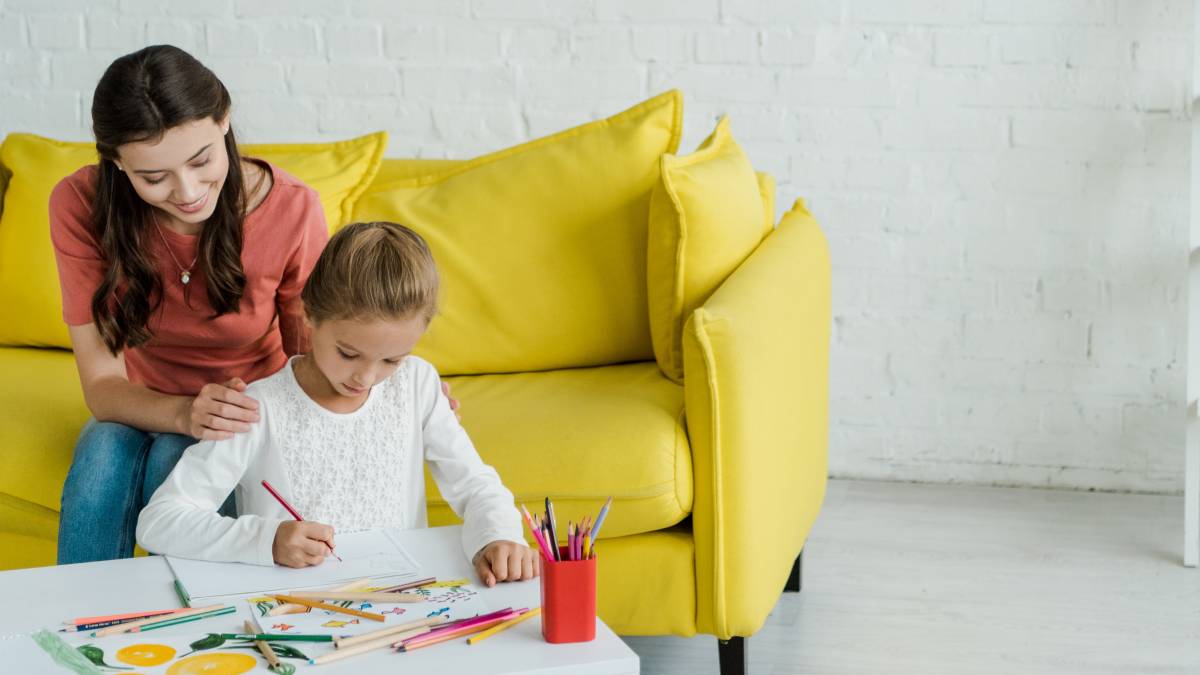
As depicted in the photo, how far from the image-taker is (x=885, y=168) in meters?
2.89

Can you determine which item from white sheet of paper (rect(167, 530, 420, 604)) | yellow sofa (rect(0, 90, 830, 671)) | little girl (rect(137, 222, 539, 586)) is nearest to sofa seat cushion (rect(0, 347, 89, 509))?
yellow sofa (rect(0, 90, 830, 671))

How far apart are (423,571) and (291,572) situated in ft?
0.41

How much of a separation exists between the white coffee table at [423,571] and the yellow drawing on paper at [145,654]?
42mm

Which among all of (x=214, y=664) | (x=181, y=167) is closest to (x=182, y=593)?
(x=214, y=664)

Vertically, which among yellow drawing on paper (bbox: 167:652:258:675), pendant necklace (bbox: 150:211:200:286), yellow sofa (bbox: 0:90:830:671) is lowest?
yellow sofa (bbox: 0:90:830:671)

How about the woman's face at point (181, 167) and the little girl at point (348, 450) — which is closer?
A: the little girl at point (348, 450)

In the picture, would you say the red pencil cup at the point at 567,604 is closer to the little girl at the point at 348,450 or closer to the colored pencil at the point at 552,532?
the colored pencil at the point at 552,532

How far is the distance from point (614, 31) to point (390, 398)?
1.57 m

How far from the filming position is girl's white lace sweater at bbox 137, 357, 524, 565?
1.44 meters

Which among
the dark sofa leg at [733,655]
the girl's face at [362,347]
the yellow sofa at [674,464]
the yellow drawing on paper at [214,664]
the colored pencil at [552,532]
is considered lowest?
the dark sofa leg at [733,655]

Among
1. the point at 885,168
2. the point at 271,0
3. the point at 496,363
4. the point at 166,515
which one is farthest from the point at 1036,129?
the point at 166,515

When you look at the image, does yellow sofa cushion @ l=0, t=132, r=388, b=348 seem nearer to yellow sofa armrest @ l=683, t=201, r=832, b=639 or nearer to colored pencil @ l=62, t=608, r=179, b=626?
yellow sofa armrest @ l=683, t=201, r=832, b=639

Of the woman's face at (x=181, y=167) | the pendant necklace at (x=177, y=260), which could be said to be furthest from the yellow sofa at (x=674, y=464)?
the woman's face at (x=181, y=167)

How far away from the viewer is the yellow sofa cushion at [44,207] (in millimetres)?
2383
